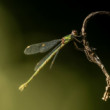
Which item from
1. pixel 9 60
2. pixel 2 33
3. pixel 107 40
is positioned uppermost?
pixel 2 33

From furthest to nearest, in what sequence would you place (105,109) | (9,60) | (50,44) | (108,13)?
1. (9,60)
2. (105,109)
3. (50,44)
4. (108,13)

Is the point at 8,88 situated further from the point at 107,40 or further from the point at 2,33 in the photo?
the point at 107,40

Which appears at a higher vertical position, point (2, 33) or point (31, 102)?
point (2, 33)

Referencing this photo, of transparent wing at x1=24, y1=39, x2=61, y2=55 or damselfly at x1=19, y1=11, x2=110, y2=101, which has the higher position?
transparent wing at x1=24, y1=39, x2=61, y2=55

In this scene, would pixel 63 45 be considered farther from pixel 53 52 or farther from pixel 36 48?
pixel 36 48

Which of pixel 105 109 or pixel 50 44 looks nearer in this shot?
pixel 50 44

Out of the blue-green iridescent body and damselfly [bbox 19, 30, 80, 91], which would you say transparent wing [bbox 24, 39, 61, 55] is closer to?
damselfly [bbox 19, 30, 80, 91]

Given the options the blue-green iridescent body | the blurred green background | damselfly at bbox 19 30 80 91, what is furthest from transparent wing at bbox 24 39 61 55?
the blurred green background

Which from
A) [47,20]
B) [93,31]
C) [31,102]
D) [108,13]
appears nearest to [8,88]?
[31,102]
